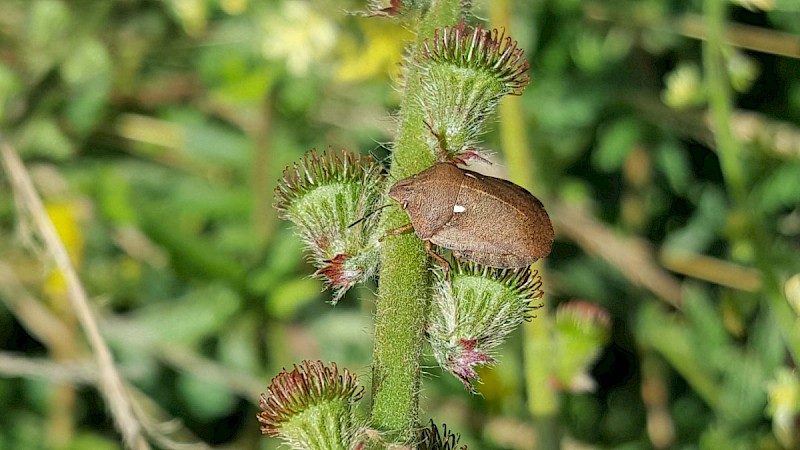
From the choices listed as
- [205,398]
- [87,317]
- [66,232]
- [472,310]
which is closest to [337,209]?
[472,310]

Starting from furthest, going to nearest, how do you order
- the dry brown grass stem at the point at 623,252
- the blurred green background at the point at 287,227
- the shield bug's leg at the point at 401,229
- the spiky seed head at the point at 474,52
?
the dry brown grass stem at the point at 623,252, the blurred green background at the point at 287,227, the shield bug's leg at the point at 401,229, the spiky seed head at the point at 474,52

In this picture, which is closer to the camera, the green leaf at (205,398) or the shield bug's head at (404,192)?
the shield bug's head at (404,192)

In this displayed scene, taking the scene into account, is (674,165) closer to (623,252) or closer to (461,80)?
(623,252)

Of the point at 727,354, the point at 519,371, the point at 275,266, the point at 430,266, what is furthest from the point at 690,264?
the point at 430,266

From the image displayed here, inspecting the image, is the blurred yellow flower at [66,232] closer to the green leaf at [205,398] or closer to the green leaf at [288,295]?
the green leaf at [205,398]

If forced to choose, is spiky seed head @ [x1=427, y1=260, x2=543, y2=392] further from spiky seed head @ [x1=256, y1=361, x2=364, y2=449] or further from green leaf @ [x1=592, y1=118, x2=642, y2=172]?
green leaf @ [x1=592, y1=118, x2=642, y2=172]

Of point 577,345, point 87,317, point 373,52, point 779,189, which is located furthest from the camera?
point 373,52

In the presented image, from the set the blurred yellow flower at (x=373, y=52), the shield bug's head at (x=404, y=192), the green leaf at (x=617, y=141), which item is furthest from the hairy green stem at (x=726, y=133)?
the shield bug's head at (x=404, y=192)
